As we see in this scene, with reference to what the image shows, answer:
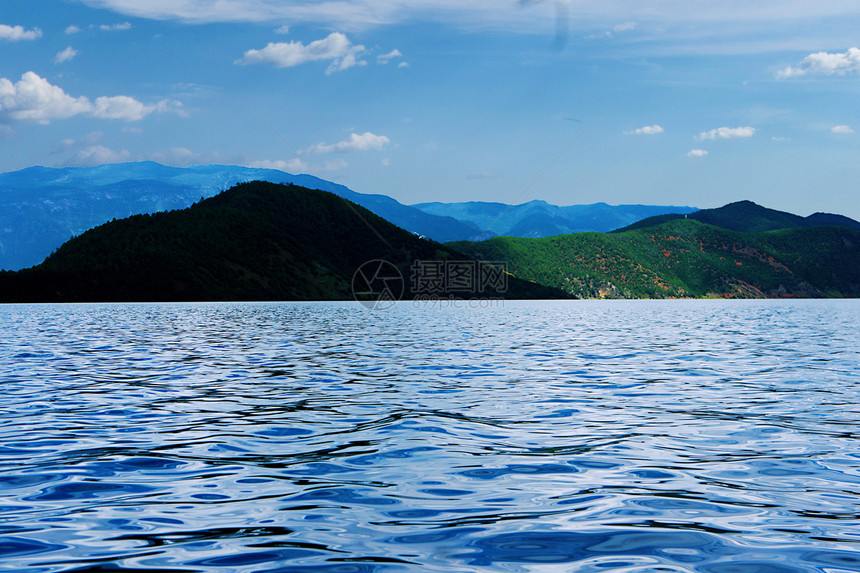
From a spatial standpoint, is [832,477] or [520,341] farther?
[520,341]

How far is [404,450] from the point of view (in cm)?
1310

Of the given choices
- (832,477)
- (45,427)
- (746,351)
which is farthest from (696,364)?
(45,427)

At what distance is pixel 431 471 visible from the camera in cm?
1151

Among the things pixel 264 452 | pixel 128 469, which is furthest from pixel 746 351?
pixel 128 469

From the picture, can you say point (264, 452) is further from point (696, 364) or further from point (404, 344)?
point (404, 344)

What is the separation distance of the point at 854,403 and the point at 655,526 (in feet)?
42.2

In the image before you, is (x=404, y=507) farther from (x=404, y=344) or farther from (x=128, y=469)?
(x=404, y=344)

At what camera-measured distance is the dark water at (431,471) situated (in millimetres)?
7695

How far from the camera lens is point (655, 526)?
856 cm

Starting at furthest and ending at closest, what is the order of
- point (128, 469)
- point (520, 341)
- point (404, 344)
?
point (520, 341), point (404, 344), point (128, 469)

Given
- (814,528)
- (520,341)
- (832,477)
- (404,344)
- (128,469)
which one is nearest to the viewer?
(814,528)

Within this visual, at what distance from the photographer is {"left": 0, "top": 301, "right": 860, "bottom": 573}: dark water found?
25.2ft

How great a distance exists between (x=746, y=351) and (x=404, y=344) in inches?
693

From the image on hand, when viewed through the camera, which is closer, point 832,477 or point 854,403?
point 832,477
